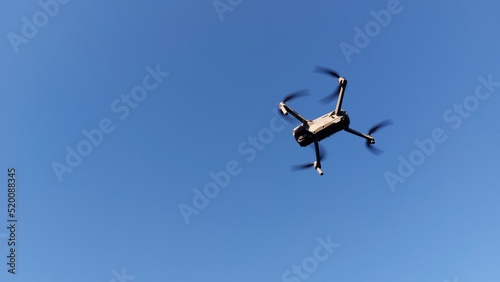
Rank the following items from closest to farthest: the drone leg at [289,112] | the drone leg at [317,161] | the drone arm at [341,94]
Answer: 1. the drone arm at [341,94]
2. the drone leg at [289,112]
3. the drone leg at [317,161]

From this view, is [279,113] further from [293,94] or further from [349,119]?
[349,119]

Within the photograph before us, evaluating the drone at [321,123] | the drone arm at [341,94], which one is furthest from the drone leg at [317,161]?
the drone arm at [341,94]

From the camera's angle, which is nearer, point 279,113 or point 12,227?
point 279,113

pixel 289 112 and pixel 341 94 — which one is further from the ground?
pixel 289 112

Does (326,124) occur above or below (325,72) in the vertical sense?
below

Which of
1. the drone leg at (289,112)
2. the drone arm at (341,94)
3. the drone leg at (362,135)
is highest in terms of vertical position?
→ the drone leg at (289,112)

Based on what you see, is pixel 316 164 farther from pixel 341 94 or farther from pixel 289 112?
pixel 341 94

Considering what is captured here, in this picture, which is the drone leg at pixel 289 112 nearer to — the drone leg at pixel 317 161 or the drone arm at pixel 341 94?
the drone leg at pixel 317 161

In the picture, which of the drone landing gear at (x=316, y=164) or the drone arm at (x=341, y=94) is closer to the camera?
the drone arm at (x=341, y=94)

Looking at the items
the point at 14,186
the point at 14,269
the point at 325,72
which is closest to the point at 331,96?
the point at 325,72

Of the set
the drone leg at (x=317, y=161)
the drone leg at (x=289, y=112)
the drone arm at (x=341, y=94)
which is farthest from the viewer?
the drone leg at (x=317, y=161)

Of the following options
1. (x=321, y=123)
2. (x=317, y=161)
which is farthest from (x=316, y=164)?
(x=321, y=123)
